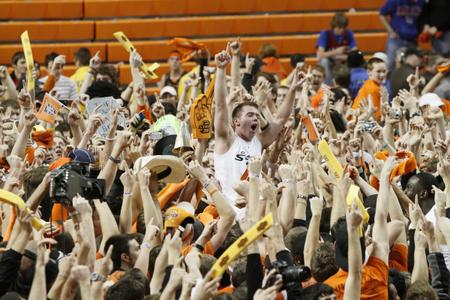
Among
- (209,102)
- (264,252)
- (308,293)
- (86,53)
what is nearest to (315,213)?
(264,252)

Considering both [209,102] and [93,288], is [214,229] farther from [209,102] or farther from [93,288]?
[209,102]

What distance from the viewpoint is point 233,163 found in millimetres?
10641

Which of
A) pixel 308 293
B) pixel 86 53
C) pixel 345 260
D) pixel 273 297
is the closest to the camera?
pixel 273 297

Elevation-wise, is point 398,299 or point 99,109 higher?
point 99,109

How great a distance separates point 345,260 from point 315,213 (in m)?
0.81

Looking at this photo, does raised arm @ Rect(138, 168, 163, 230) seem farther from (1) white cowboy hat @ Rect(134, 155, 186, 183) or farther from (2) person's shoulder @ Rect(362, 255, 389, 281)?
(2) person's shoulder @ Rect(362, 255, 389, 281)

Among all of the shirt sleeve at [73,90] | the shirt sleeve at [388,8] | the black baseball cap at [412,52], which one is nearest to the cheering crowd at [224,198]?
the shirt sleeve at [73,90]

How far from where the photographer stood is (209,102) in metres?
11.3

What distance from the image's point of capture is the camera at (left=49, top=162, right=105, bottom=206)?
7840 mm

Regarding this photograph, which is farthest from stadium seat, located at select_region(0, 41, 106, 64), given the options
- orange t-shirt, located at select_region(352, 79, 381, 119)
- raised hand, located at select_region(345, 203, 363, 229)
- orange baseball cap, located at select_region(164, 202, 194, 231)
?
raised hand, located at select_region(345, 203, 363, 229)

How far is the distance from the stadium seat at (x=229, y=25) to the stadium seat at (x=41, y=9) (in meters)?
0.45

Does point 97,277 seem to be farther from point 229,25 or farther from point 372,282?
point 229,25

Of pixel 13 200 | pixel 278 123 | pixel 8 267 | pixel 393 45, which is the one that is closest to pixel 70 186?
pixel 13 200

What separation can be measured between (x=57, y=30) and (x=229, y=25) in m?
2.69
